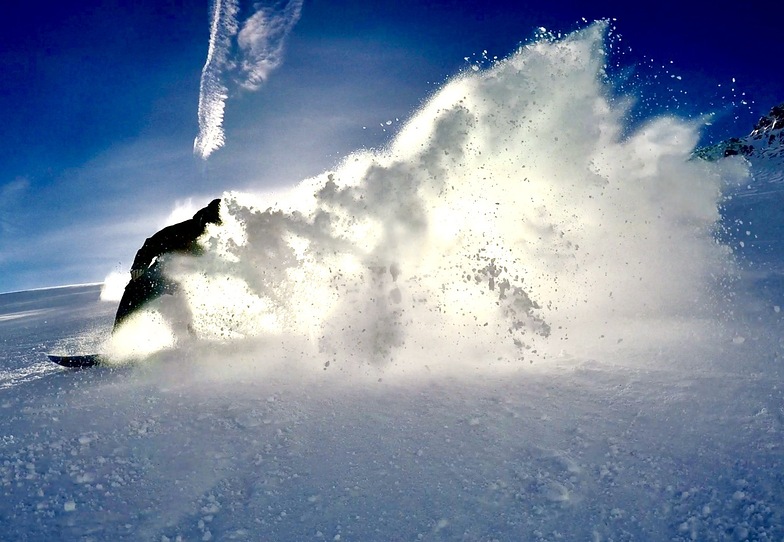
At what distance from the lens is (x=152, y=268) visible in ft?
39.2

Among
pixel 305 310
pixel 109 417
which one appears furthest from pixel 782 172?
pixel 109 417

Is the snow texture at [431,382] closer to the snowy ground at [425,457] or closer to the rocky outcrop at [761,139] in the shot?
the snowy ground at [425,457]

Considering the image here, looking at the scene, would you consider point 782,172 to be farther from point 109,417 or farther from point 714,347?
point 109,417

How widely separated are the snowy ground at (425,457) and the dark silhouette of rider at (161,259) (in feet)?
15.0

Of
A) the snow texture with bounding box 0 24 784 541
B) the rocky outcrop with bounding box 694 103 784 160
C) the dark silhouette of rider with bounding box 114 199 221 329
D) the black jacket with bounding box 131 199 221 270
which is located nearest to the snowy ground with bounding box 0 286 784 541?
the snow texture with bounding box 0 24 784 541

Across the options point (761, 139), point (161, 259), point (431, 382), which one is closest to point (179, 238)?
point (161, 259)

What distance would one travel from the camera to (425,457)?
478 centimetres

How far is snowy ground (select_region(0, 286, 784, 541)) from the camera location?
12.2 feet

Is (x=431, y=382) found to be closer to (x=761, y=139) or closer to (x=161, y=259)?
(x=161, y=259)

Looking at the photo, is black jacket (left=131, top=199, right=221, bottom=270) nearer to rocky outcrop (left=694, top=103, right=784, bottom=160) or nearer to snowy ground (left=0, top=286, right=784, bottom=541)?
snowy ground (left=0, top=286, right=784, bottom=541)

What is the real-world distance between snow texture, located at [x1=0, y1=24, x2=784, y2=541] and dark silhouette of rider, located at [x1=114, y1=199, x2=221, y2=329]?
46cm

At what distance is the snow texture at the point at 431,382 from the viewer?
12.8 feet

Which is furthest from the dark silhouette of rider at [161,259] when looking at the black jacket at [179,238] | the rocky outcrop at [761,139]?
the rocky outcrop at [761,139]

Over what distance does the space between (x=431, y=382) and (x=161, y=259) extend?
328 inches
